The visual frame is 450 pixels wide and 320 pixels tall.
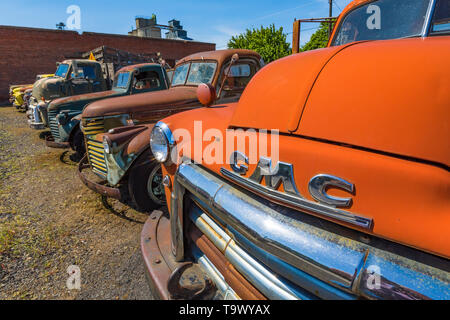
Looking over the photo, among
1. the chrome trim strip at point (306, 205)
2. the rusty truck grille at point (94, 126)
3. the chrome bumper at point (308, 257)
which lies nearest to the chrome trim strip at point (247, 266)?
the chrome bumper at point (308, 257)

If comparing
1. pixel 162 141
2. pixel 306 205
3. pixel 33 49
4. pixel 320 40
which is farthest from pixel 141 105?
pixel 33 49

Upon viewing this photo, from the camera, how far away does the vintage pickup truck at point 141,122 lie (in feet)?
9.70

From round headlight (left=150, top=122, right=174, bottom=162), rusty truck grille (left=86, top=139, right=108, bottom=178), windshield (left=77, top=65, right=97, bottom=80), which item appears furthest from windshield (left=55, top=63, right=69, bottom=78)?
round headlight (left=150, top=122, right=174, bottom=162)

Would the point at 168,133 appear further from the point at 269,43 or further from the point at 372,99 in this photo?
the point at 269,43

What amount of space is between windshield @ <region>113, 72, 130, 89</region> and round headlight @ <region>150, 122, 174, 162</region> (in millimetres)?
4392

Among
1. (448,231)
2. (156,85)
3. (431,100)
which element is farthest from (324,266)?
(156,85)

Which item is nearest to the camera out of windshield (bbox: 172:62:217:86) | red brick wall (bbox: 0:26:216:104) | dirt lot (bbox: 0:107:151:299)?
dirt lot (bbox: 0:107:151:299)

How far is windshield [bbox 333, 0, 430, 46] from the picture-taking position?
66.1 inches

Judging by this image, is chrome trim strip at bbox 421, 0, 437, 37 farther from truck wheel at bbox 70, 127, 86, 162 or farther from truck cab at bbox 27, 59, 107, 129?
truck cab at bbox 27, 59, 107, 129

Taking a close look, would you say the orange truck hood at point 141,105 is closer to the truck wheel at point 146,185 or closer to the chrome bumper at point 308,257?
the truck wheel at point 146,185

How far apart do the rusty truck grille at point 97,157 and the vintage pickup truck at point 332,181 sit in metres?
2.33

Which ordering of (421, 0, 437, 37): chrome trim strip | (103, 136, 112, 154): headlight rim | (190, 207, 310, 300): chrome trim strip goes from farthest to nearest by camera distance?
(103, 136, 112, 154): headlight rim → (421, 0, 437, 37): chrome trim strip → (190, 207, 310, 300): chrome trim strip

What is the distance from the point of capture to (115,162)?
294 cm

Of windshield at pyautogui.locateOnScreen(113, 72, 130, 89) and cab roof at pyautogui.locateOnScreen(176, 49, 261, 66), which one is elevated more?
cab roof at pyautogui.locateOnScreen(176, 49, 261, 66)
